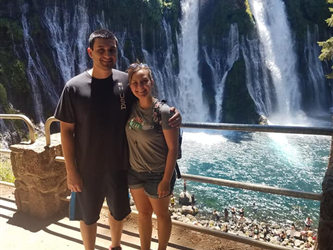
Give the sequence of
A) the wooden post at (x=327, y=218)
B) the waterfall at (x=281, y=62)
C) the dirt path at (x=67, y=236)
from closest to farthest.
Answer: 1. the wooden post at (x=327, y=218)
2. the dirt path at (x=67, y=236)
3. the waterfall at (x=281, y=62)

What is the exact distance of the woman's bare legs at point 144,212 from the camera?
233 centimetres

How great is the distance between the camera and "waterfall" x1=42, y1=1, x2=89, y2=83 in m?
17.9

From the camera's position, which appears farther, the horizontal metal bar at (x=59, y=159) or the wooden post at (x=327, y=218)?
the horizontal metal bar at (x=59, y=159)

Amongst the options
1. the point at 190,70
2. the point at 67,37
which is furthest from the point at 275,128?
the point at 190,70

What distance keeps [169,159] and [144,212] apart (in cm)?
58

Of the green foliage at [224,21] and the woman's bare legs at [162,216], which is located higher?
the green foliage at [224,21]

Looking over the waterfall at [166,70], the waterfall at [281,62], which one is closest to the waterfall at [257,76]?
the waterfall at [281,62]

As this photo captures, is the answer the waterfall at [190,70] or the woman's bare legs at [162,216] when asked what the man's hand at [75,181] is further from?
the waterfall at [190,70]

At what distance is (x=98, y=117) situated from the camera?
2229 mm

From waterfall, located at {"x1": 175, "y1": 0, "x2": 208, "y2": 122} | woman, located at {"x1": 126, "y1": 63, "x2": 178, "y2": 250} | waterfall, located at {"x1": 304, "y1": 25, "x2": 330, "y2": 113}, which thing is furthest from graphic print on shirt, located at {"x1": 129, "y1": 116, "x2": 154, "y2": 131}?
waterfall, located at {"x1": 304, "y1": 25, "x2": 330, "y2": 113}

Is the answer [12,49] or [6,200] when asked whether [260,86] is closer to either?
[12,49]

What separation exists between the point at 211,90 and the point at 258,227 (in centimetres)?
1637

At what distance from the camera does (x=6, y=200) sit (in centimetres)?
413

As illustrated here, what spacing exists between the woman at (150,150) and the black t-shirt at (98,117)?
0.31 feet
